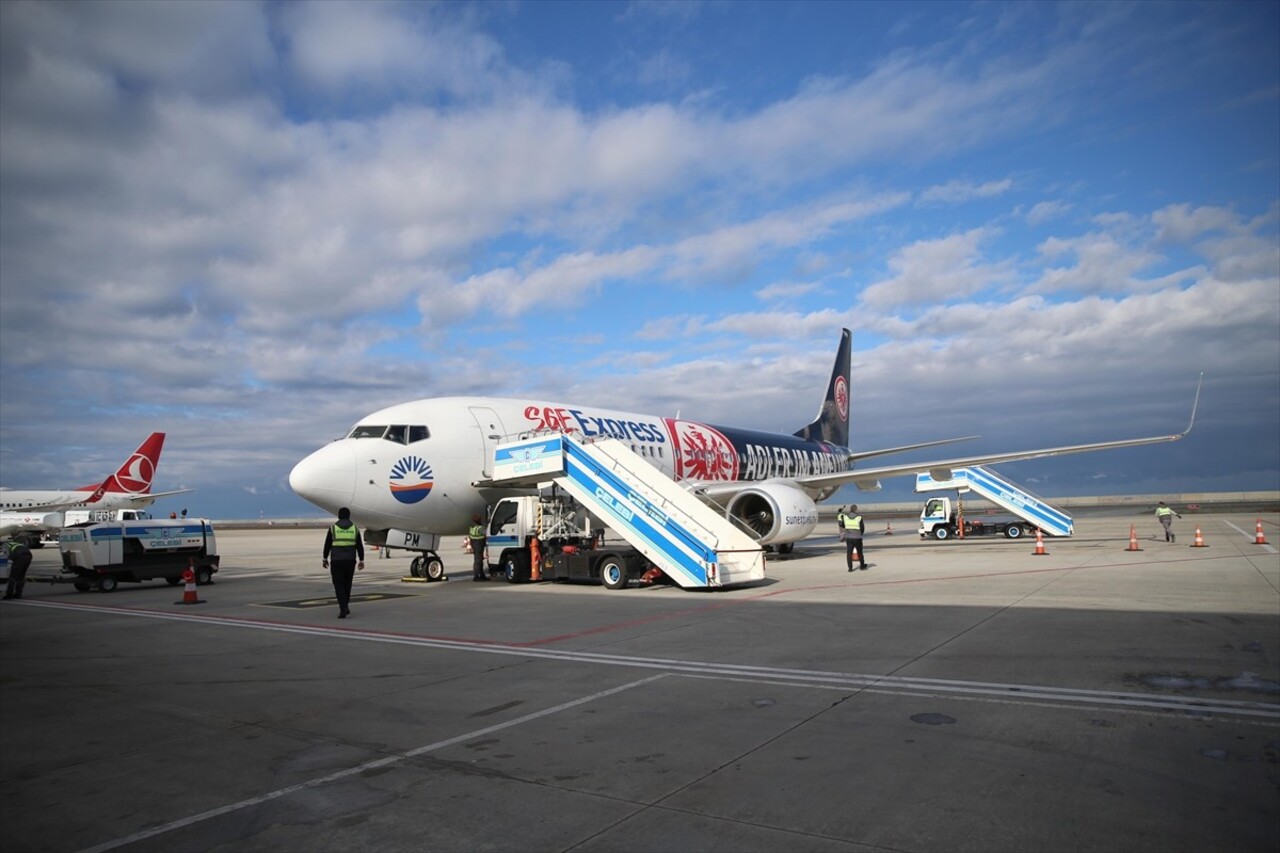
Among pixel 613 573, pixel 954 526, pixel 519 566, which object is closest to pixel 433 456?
pixel 519 566

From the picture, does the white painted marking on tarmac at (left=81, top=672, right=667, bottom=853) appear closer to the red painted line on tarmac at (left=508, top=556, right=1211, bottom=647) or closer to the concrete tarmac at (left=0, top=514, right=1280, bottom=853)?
the concrete tarmac at (left=0, top=514, right=1280, bottom=853)

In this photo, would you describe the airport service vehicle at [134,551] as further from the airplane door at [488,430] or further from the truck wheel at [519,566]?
the truck wheel at [519,566]

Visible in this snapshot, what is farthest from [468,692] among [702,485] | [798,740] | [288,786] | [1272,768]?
[702,485]

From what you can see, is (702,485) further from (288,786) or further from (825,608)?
(288,786)

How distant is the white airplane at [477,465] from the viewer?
1619 centimetres

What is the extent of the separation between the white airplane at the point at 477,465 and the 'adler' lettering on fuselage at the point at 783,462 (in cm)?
23

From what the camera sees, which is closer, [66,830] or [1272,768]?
[66,830]

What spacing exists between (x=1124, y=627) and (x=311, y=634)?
10.1 meters

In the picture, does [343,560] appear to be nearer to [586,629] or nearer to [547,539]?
[586,629]

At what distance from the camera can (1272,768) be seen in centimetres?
457

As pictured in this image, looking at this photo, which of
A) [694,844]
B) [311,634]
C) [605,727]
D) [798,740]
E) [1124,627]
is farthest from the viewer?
[311,634]

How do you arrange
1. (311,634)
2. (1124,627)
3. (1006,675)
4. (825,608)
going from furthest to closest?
1. (825,608)
2. (311,634)
3. (1124,627)
4. (1006,675)

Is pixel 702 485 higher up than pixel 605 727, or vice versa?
pixel 702 485

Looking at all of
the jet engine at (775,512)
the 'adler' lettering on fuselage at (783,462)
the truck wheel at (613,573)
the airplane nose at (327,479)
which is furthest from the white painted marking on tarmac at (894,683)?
the 'adler' lettering on fuselage at (783,462)
